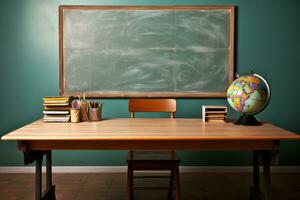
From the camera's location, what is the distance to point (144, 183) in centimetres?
327

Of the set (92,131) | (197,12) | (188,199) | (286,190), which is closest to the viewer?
(92,131)

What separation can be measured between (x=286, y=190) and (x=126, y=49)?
2.13 m

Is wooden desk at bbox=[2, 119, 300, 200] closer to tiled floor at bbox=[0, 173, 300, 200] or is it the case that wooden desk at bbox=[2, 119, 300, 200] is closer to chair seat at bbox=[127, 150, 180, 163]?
chair seat at bbox=[127, 150, 180, 163]

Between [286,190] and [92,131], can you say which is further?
[286,190]

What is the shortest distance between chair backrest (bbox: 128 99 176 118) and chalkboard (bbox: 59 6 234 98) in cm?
63

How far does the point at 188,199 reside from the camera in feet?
9.36

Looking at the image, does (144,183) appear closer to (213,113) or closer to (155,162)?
(155,162)

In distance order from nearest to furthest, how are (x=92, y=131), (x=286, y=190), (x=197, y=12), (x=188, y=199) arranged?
(x=92, y=131) < (x=188, y=199) < (x=286, y=190) < (x=197, y=12)

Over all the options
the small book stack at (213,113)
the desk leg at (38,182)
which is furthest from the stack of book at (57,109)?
the small book stack at (213,113)

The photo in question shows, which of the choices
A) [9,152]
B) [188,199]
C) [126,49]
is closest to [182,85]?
[126,49]

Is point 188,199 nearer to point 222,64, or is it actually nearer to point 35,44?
point 222,64

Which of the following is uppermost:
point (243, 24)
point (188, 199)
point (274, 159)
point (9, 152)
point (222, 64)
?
point (243, 24)

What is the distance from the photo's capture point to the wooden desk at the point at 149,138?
1.93 m

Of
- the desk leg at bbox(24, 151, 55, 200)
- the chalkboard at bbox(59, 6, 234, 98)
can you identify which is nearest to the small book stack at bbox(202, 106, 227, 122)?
the chalkboard at bbox(59, 6, 234, 98)
